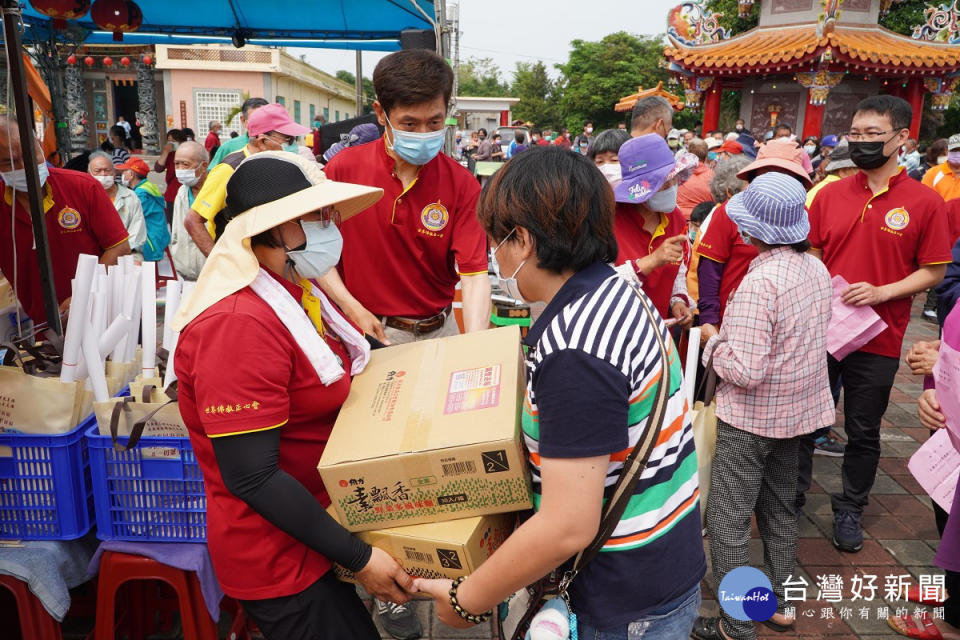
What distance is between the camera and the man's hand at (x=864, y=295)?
3555 millimetres

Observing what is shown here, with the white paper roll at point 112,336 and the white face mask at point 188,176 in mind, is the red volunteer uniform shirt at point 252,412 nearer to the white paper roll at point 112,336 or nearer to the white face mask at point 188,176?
the white paper roll at point 112,336

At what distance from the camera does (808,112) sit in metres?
18.2

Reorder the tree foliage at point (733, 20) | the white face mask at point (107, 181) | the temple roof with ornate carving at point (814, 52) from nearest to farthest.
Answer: the white face mask at point (107, 181)
the temple roof with ornate carving at point (814, 52)
the tree foliage at point (733, 20)

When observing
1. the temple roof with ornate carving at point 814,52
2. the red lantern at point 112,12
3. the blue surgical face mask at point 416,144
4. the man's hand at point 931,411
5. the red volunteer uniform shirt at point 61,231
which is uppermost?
the temple roof with ornate carving at point 814,52

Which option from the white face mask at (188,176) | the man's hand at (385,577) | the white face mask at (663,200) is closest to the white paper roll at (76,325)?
the man's hand at (385,577)

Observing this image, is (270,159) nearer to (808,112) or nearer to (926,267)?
(926,267)

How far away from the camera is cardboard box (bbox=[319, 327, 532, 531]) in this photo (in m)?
1.53

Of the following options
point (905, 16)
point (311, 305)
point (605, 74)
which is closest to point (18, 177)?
point (311, 305)

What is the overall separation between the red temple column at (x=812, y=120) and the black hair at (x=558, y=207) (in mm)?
18926

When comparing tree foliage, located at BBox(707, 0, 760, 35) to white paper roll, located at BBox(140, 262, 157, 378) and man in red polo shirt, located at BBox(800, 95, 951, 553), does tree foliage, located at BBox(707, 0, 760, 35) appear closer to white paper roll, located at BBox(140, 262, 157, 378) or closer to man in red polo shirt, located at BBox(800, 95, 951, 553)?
man in red polo shirt, located at BBox(800, 95, 951, 553)

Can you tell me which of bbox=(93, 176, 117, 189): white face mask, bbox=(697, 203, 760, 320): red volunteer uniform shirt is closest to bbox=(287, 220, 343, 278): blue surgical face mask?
bbox=(697, 203, 760, 320): red volunteer uniform shirt

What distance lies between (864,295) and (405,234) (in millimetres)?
2355

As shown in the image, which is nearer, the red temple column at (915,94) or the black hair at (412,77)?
the black hair at (412,77)

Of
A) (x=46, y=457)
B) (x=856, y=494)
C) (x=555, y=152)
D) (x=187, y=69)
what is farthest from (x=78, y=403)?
(x=187, y=69)
